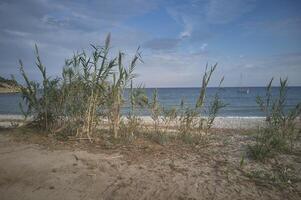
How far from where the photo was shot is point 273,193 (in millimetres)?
3719

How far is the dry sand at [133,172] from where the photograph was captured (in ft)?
12.3

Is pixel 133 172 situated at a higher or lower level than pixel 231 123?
higher

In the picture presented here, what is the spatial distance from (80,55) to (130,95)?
1.58 m

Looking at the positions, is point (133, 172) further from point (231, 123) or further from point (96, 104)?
point (231, 123)

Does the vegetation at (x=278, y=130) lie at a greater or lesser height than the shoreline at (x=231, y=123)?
greater

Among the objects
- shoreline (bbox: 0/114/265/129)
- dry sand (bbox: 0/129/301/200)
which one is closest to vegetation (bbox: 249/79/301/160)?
dry sand (bbox: 0/129/301/200)

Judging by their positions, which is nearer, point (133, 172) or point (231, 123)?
point (133, 172)

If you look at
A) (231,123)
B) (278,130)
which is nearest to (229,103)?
(278,130)

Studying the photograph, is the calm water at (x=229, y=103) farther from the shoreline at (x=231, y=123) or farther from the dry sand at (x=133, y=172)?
the dry sand at (x=133, y=172)

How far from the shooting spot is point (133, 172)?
444 cm

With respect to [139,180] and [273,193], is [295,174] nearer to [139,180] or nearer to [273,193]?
[273,193]

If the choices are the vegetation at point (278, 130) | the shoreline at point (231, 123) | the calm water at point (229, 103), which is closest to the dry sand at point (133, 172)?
the vegetation at point (278, 130)

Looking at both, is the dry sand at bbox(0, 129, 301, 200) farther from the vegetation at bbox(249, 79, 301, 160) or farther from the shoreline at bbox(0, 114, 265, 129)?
the shoreline at bbox(0, 114, 265, 129)

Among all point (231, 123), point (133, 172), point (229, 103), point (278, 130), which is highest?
point (229, 103)
